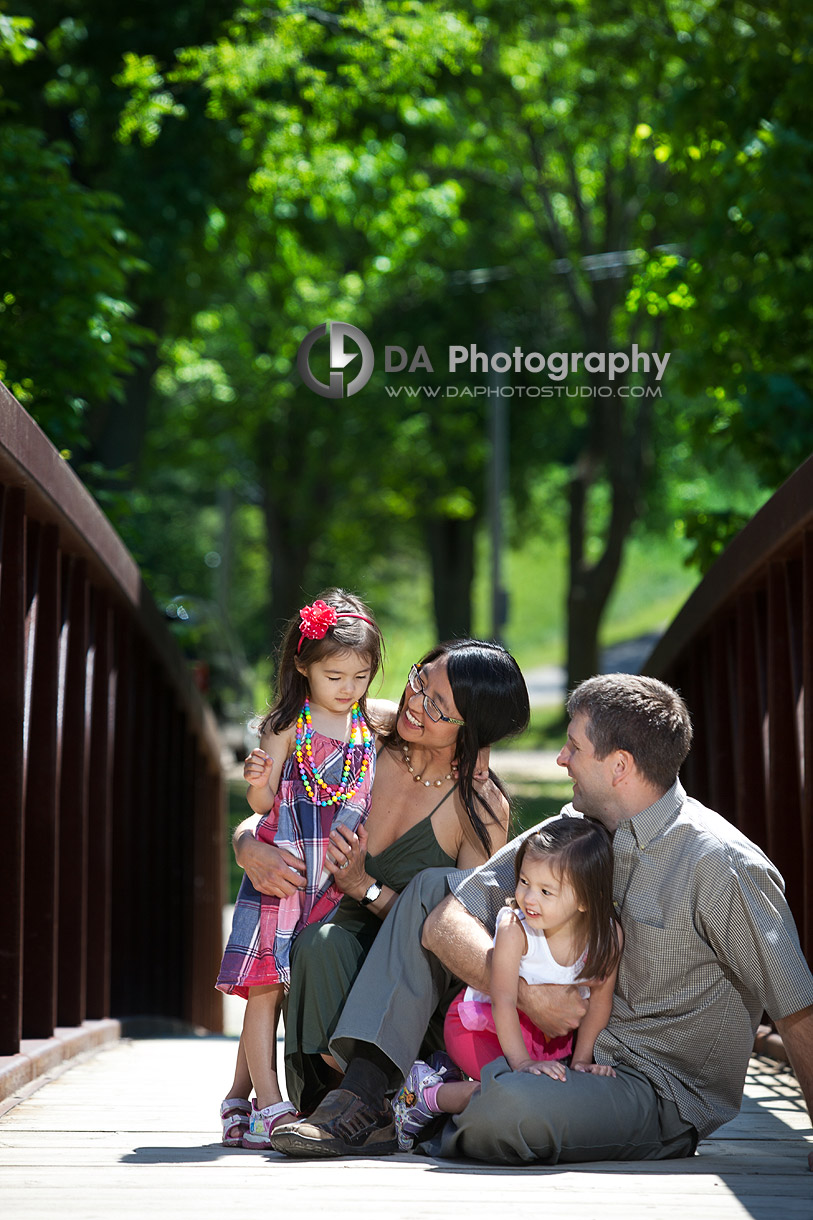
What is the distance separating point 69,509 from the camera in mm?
4168

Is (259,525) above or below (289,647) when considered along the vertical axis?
above

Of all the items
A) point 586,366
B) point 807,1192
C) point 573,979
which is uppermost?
point 586,366

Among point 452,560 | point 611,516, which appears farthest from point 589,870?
point 452,560

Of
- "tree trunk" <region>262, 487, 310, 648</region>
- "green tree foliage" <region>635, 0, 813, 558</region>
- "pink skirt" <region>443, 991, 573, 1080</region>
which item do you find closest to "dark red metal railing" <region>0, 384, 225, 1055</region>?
"pink skirt" <region>443, 991, 573, 1080</region>

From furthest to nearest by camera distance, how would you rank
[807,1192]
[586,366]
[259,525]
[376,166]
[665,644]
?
[259,525] → [586,366] → [376,166] → [665,644] → [807,1192]

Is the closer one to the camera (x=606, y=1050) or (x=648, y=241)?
(x=606, y=1050)

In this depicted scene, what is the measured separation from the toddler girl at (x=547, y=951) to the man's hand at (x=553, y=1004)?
2cm

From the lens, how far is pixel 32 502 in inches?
157

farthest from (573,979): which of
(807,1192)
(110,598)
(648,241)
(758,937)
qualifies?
(648,241)

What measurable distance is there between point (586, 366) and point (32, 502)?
12554mm

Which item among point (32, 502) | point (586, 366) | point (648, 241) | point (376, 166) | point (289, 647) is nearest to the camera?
point (289, 647)

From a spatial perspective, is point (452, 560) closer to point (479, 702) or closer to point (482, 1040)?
point (479, 702)

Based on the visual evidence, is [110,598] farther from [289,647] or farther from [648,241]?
[648,241]

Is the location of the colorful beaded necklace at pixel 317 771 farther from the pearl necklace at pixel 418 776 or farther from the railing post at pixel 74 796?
the railing post at pixel 74 796
